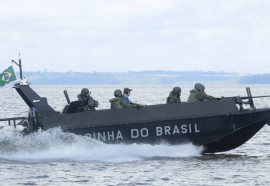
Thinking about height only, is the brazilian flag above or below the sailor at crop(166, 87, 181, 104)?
above

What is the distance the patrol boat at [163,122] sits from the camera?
2252 centimetres

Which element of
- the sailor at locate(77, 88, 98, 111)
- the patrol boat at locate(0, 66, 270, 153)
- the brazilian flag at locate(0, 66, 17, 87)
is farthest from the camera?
the sailor at locate(77, 88, 98, 111)

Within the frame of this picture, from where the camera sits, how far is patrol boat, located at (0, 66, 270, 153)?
22.5 m

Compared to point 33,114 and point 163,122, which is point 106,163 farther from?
point 33,114

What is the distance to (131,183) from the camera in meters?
19.4

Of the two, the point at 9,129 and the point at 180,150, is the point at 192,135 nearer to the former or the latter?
the point at 180,150

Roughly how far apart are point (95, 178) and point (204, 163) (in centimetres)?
425

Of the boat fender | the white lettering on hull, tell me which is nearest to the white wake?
the white lettering on hull

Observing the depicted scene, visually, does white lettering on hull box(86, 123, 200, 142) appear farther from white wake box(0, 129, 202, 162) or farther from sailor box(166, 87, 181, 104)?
sailor box(166, 87, 181, 104)

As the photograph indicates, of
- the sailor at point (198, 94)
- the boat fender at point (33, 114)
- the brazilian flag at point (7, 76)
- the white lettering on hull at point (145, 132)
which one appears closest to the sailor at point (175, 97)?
the sailor at point (198, 94)

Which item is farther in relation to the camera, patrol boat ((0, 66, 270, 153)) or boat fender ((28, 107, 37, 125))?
boat fender ((28, 107, 37, 125))

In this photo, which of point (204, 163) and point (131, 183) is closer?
point (131, 183)

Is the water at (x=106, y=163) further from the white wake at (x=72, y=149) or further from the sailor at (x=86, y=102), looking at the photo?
the sailor at (x=86, y=102)

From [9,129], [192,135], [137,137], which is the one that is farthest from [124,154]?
[9,129]
